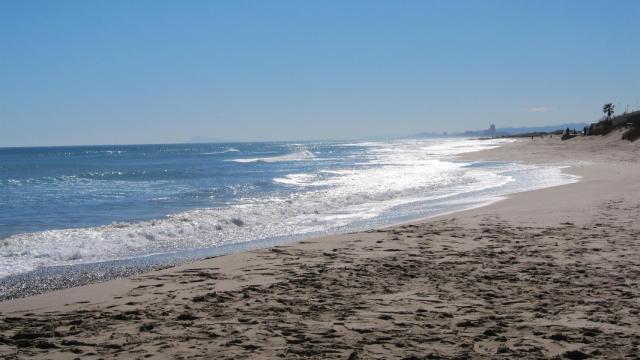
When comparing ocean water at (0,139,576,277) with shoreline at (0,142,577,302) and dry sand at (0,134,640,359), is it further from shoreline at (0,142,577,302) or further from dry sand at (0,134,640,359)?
dry sand at (0,134,640,359)

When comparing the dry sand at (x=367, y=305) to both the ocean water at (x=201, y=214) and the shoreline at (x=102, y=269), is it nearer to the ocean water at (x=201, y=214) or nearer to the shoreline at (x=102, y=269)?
the shoreline at (x=102, y=269)

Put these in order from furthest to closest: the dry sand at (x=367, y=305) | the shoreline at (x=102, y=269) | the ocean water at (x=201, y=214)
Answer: the ocean water at (x=201, y=214)
the shoreline at (x=102, y=269)
the dry sand at (x=367, y=305)

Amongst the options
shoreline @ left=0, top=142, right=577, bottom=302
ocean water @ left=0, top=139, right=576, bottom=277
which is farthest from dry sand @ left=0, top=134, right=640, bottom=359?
ocean water @ left=0, top=139, right=576, bottom=277

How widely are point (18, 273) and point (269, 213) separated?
25.7 ft

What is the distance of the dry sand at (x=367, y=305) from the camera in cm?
459

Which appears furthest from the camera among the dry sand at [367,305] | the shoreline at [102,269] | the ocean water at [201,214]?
the ocean water at [201,214]

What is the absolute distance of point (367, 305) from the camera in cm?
579

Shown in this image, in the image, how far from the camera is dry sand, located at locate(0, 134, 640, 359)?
15.1 feet

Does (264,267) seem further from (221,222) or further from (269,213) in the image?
(269,213)

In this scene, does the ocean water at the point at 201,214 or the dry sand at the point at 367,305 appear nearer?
the dry sand at the point at 367,305

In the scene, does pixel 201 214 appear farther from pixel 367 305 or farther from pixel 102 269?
pixel 367 305

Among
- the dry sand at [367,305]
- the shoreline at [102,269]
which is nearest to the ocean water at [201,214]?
the shoreline at [102,269]

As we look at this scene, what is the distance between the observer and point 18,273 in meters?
8.81

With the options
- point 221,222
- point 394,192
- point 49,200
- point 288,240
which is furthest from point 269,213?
point 49,200
